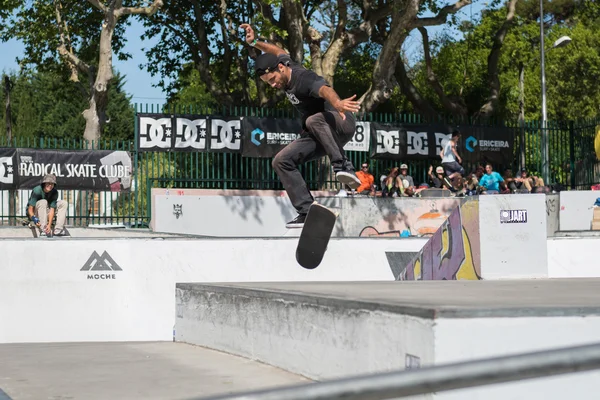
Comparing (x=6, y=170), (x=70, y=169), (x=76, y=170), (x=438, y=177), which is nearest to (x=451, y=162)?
(x=438, y=177)

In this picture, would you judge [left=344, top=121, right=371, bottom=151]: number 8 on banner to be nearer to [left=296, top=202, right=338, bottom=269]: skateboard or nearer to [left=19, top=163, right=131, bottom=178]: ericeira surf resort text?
[left=19, top=163, right=131, bottom=178]: ericeira surf resort text

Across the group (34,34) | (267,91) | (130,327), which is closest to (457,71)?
(267,91)

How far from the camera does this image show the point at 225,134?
19.7m

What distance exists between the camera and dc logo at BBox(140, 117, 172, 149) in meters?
18.9

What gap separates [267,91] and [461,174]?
1318cm

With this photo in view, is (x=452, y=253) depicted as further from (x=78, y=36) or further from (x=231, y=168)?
(x=78, y=36)

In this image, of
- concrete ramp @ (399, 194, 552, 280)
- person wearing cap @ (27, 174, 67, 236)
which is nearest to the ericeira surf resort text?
person wearing cap @ (27, 174, 67, 236)

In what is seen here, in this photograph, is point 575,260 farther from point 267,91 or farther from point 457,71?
point 457,71

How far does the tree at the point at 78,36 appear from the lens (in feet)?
82.7

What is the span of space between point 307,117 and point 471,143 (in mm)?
14653

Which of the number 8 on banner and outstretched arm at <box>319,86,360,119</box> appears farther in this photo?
the number 8 on banner

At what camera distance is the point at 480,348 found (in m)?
4.21

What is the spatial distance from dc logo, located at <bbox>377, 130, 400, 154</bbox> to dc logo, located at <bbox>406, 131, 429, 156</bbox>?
352 mm

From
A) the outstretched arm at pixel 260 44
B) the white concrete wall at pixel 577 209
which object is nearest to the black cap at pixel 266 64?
the outstretched arm at pixel 260 44
